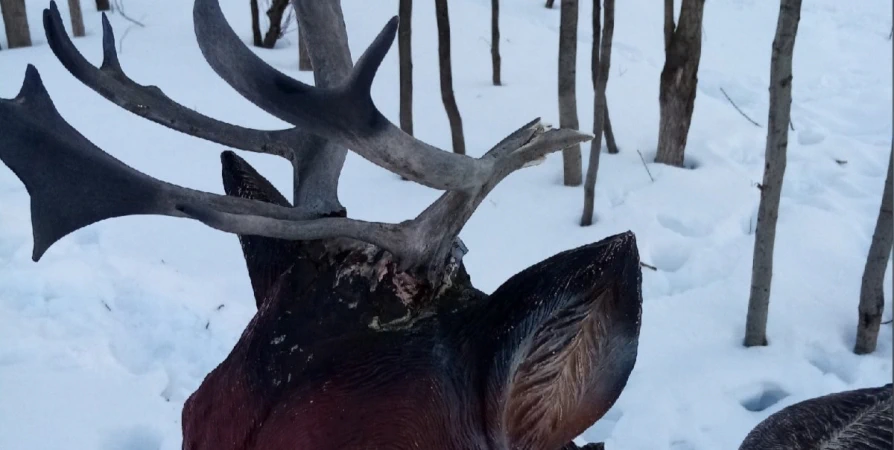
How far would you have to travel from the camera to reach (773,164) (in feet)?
7.25

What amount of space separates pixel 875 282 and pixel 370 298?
184cm

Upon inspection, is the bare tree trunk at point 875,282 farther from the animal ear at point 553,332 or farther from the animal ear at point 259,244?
the animal ear at point 259,244

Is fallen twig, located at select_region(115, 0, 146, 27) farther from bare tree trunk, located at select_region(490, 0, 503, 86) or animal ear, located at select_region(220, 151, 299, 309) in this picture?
animal ear, located at select_region(220, 151, 299, 309)

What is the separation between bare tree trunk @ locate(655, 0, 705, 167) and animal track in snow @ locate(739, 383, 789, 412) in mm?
1335

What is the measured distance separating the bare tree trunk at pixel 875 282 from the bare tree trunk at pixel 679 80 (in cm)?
113

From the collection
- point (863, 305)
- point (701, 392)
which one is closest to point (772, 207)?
point (863, 305)

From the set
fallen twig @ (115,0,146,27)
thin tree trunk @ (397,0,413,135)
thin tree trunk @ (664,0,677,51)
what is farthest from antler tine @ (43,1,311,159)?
fallen twig @ (115,0,146,27)

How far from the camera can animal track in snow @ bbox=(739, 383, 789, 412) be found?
86.5 inches

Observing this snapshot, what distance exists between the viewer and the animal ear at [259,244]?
103 cm

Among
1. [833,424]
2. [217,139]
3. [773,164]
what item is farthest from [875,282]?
[217,139]

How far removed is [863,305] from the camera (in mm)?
2293

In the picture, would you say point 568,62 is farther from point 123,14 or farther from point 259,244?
point 123,14

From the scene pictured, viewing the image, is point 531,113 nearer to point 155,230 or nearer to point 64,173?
point 155,230

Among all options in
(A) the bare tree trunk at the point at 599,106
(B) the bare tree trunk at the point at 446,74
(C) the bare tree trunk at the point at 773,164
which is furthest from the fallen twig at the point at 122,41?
(C) the bare tree trunk at the point at 773,164
